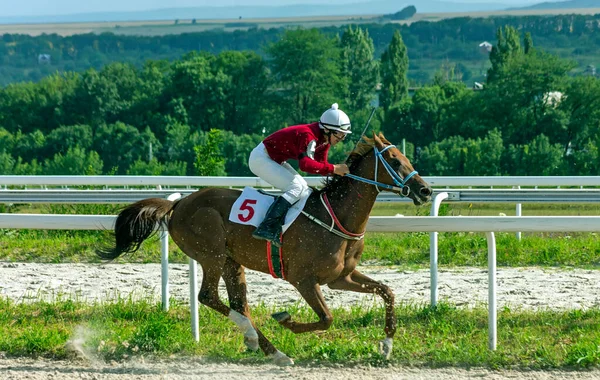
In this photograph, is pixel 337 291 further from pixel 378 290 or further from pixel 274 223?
pixel 274 223

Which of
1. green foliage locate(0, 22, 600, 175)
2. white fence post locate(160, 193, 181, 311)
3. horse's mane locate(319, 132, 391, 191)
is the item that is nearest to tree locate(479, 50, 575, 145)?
green foliage locate(0, 22, 600, 175)

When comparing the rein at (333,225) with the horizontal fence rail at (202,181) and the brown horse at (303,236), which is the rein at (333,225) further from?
the horizontal fence rail at (202,181)

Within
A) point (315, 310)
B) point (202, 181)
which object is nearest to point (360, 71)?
point (202, 181)

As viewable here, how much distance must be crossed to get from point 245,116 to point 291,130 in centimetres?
6071

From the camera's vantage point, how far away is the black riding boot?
5.94 meters

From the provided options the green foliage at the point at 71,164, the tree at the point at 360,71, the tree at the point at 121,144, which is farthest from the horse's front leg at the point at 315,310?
the tree at the point at 360,71

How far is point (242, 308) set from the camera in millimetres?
6266

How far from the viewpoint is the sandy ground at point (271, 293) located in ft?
18.4

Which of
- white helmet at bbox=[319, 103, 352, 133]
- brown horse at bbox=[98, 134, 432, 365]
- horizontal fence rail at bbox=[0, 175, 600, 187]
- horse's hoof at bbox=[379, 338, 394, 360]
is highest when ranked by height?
white helmet at bbox=[319, 103, 352, 133]

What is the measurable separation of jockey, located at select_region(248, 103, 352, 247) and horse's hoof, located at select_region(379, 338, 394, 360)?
89cm

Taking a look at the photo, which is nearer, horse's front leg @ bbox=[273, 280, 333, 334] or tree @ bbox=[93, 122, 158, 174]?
horse's front leg @ bbox=[273, 280, 333, 334]

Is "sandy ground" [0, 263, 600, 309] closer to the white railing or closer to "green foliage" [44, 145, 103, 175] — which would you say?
the white railing

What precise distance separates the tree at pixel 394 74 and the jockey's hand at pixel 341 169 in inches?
2578

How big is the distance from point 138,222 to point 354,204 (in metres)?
1.49
